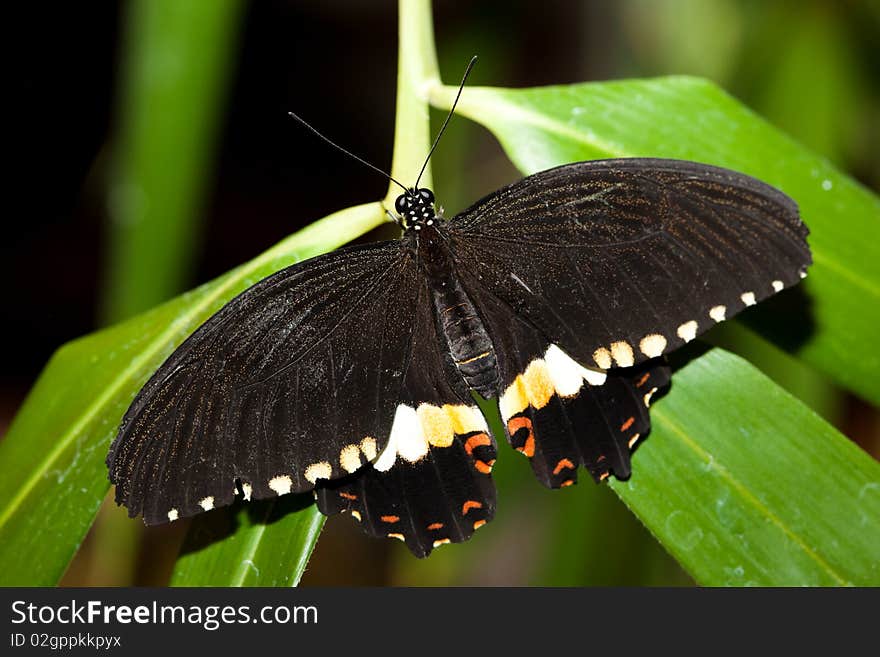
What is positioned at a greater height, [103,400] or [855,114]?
[855,114]

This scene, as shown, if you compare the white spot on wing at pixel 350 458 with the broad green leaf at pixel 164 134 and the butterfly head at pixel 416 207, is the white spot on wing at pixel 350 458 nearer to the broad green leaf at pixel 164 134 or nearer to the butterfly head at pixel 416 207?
the butterfly head at pixel 416 207

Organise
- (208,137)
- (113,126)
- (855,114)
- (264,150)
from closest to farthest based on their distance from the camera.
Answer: (208,137), (855,114), (113,126), (264,150)

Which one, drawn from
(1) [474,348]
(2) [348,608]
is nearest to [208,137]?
(1) [474,348]

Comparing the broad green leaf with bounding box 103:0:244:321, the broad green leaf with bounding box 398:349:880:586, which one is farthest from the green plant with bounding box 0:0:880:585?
the broad green leaf with bounding box 103:0:244:321

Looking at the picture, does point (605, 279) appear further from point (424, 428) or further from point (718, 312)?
point (424, 428)

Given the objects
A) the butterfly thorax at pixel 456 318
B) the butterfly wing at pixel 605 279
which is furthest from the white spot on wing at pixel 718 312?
the butterfly thorax at pixel 456 318

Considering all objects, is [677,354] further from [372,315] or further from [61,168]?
[61,168]

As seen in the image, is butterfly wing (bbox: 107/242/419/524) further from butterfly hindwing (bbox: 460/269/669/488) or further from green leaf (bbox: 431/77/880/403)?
green leaf (bbox: 431/77/880/403)
